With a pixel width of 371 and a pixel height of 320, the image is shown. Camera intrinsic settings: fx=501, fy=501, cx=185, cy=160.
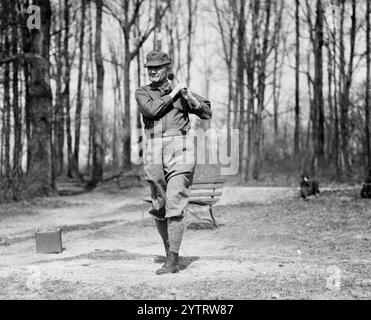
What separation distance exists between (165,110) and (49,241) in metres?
2.77

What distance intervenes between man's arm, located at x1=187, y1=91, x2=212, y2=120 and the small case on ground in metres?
2.72

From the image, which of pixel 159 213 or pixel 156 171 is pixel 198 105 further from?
pixel 159 213

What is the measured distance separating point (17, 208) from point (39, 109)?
12.0 ft

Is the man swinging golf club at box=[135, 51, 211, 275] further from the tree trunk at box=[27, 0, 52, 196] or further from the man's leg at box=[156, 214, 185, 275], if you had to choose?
the tree trunk at box=[27, 0, 52, 196]

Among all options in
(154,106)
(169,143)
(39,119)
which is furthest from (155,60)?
(39,119)

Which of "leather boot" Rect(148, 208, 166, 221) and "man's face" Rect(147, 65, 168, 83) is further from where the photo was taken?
"leather boot" Rect(148, 208, 166, 221)

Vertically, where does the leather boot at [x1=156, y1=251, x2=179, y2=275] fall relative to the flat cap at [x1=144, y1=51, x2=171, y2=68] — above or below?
below

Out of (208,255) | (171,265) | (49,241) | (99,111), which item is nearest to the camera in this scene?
(171,265)

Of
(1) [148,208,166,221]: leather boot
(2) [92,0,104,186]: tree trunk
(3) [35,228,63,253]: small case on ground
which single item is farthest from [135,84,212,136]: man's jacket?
(2) [92,0,104,186]: tree trunk

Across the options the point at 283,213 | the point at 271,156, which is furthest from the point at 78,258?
the point at 271,156

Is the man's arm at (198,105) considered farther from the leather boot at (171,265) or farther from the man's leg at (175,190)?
the leather boot at (171,265)

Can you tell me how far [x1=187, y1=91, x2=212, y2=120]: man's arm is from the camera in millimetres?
4895

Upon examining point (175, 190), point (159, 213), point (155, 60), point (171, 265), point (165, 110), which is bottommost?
point (171, 265)

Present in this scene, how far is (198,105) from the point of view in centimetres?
492
